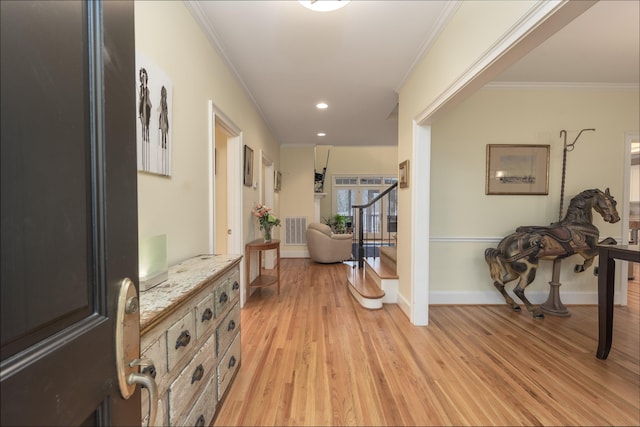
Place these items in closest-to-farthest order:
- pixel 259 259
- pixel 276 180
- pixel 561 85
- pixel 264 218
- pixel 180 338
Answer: pixel 180 338 → pixel 561 85 → pixel 264 218 → pixel 259 259 → pixel 276 180

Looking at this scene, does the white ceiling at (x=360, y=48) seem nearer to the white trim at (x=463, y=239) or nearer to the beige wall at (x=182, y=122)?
the beige wall at (x=182, y=122)

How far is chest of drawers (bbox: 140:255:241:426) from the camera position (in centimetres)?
100

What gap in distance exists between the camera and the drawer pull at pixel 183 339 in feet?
3.67

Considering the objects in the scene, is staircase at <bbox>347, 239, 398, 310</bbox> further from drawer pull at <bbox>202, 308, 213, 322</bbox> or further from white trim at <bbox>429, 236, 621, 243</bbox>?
drawer pull at <bbox>202, 308, 213, 322</bbox>

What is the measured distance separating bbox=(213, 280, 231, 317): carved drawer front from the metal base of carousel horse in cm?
346

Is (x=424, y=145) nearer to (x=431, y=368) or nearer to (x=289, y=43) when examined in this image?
(x=289, y=43)

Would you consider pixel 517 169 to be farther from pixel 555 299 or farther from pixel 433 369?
pixel 433 369

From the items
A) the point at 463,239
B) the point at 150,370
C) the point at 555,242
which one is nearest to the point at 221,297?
the point at 150,370

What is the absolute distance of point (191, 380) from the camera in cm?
123

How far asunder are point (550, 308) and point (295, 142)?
A: 527 cm

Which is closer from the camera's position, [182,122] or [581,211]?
[182,122]

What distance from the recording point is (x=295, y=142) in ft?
20.5

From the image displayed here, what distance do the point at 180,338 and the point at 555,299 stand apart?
12.6 ft

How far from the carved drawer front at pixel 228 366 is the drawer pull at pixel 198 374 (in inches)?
10.5
